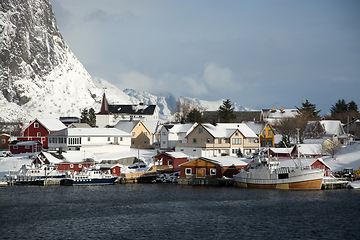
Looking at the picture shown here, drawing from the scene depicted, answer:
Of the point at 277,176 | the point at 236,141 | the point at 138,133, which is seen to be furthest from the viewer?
the point at 138,133

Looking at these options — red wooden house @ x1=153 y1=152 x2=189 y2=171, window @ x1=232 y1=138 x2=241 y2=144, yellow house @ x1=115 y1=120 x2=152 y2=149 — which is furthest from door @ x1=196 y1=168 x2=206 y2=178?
yellow house @ x1=115 y1=120 x2=152 y2=149

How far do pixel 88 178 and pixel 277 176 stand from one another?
31.4m

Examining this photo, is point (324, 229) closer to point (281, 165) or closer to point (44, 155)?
point (281, 165)

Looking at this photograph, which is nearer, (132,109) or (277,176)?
(277,176)

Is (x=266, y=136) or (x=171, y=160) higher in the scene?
(x=266, y=136)

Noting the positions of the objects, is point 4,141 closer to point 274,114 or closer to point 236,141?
→ point 236,141

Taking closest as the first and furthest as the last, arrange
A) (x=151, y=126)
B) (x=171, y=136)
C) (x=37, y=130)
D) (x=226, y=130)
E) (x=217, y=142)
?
(x=217, y=142) → (x=226, y=130) → (x=171, y=136) → (x=37, y=130) → (x=151, y=126)

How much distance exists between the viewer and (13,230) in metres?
38.8

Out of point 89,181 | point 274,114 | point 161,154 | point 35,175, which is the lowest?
point 89,181

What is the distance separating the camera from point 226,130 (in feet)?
302

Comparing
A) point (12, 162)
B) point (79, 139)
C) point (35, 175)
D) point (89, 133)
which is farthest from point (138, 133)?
point (35, 175)

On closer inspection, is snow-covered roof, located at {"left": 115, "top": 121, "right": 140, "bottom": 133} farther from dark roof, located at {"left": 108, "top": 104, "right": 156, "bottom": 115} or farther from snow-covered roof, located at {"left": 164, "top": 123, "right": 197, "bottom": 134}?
dark roof, located at {"left": 108, "top": 104, "right": 156, "bottom": 115}

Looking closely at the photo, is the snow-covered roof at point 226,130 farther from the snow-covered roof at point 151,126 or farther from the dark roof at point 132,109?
the dark roof at point 132,109

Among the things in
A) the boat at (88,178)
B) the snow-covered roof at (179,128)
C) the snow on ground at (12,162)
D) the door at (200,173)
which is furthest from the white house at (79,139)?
the door at (200,173)
